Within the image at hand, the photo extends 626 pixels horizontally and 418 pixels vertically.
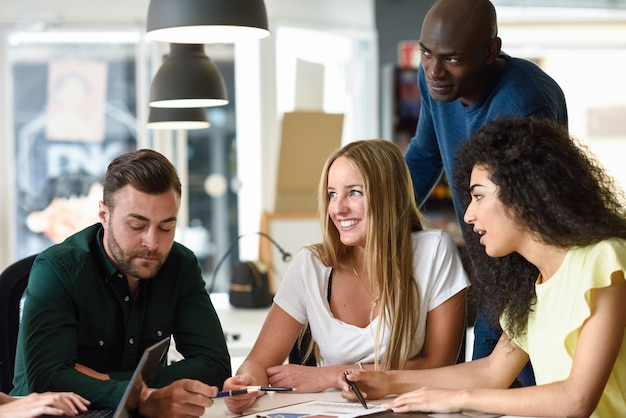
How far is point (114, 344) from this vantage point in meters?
2.34

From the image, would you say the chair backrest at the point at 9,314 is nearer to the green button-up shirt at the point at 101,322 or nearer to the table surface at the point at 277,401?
the green button-up shirt at the point at 101,322

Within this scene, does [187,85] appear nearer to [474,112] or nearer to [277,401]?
[474,112]

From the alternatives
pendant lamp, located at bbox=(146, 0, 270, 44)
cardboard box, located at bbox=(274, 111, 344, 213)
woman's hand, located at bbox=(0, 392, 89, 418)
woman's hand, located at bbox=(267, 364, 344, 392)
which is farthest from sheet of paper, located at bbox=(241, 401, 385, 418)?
cardboard box, located at bbox=(274, 111, 344, 213)

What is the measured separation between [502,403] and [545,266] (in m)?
0.33

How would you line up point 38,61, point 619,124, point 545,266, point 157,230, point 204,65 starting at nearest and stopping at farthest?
point 545,266 < point 157,230 < point 204,65 < point 38,61 < point 619,124

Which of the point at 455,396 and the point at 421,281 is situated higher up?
the point at 421,281

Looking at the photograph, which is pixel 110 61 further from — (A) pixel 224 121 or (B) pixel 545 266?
(B) pixel 545 266

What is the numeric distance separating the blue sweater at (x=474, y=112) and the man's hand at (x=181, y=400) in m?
0.93

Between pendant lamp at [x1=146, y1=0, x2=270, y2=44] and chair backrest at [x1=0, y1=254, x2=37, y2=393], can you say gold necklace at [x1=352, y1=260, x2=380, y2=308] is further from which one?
chair backrest at [x1=0, y1=254, x2=37, y2=393]

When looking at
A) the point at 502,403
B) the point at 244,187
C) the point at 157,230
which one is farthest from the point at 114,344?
the point at 244,187

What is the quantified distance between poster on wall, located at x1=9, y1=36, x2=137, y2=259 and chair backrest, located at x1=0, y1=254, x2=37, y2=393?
4.64 metres

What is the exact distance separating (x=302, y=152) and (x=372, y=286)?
140 inches

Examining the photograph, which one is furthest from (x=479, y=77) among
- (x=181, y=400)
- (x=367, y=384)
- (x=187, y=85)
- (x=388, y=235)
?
(x=187, y=85)

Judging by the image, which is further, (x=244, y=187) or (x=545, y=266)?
(x=244, y=187)
